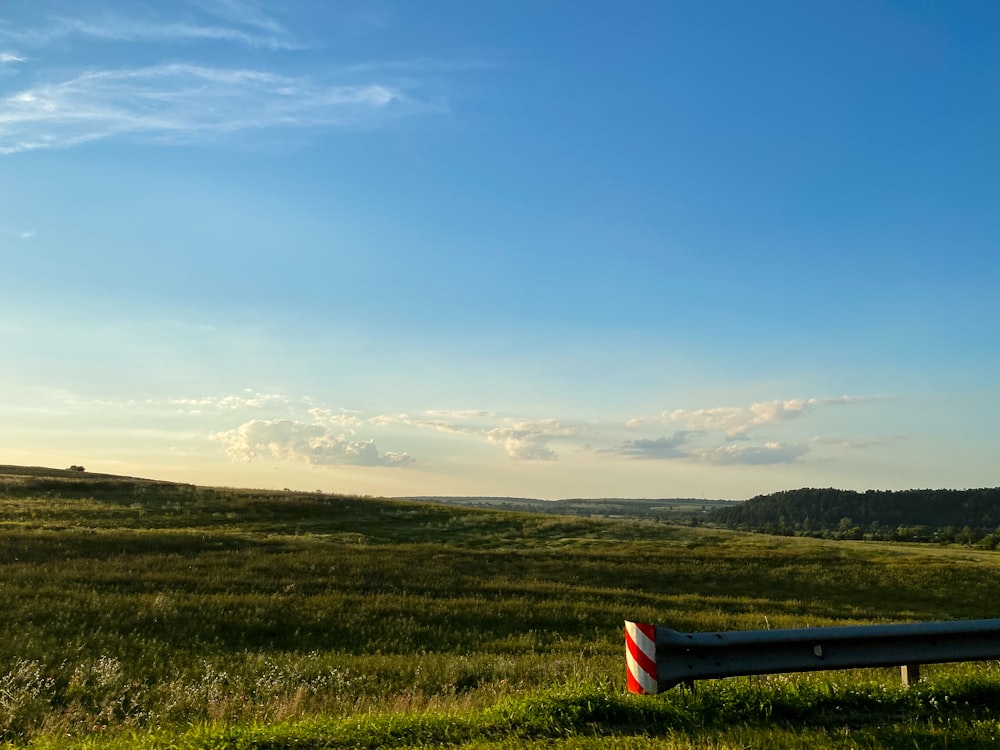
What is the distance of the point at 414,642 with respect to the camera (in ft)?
48.8

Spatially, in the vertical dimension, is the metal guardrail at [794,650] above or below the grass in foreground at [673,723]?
above

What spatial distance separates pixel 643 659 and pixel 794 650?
71.2 inches

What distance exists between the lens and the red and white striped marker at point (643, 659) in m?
7.21

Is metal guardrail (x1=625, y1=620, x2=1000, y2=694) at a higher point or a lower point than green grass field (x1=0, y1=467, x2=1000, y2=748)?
higher

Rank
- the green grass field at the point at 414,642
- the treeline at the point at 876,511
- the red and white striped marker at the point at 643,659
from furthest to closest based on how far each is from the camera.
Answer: the treeline at the point at 876,511 < the red and white striped marker at the point at 643,659 < the green grass field at the point at 414,642

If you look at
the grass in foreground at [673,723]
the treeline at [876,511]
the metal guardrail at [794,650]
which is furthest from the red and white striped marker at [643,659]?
the treeline at [876,511]

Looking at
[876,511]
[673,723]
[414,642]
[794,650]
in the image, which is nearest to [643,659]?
[673,723]

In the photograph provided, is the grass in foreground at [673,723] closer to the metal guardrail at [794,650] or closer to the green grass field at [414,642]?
the green grass field at [414,642]

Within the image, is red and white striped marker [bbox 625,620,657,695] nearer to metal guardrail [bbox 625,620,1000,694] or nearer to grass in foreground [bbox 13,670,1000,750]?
metal guardrail [bbox 625,620,1000,694]

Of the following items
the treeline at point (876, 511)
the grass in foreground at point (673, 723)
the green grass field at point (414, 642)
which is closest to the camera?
the grass in foreground at point (673, 723)

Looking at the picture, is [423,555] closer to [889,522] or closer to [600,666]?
[600,666]

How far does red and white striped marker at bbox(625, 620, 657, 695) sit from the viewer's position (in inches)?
284

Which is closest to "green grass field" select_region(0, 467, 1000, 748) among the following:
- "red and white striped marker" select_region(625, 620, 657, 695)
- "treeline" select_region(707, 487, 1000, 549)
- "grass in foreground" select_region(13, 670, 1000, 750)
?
"grass in foreground" select_region(13, 670, 1000, 750)

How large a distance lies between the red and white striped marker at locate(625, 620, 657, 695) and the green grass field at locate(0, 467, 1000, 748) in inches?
8.4
